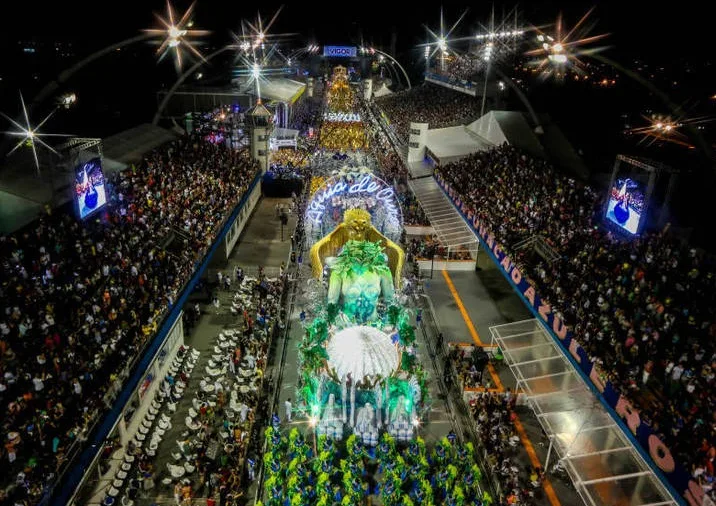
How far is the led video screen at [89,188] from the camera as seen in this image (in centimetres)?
2148

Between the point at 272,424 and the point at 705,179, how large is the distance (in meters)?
22.4

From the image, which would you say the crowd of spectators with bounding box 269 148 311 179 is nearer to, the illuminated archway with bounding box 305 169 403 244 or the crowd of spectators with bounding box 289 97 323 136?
the crowd of spectators with bounding box 289 97 323 136

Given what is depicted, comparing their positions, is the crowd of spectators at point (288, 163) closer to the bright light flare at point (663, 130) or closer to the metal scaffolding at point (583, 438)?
the bright light flare at point (663, 130)

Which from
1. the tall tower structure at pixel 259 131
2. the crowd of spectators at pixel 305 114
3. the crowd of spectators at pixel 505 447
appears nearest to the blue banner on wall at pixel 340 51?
the crowd of spectators at pixel 305 114

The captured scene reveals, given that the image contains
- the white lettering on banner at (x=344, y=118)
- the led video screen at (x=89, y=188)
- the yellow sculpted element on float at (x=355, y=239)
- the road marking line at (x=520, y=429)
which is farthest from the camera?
the white lettering on banner at (x=344, y=118)

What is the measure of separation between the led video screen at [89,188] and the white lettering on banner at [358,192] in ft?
29.6

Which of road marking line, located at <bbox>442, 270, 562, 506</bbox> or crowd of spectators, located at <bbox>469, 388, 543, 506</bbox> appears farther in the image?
road marking line, located at <bbox>442, 270, 562, 506</bbox>

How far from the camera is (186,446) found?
17094mm

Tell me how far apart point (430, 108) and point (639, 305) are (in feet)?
164

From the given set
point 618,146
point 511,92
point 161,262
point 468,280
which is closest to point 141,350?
point 161,262

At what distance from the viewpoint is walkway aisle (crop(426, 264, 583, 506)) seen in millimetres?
17281

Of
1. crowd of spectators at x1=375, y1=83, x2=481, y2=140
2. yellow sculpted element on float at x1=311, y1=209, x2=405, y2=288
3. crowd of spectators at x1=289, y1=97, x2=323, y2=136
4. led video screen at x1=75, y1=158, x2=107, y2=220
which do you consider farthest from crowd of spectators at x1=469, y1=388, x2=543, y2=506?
crowd of spectators at x1=289, y1=97, x2=323, y2=136

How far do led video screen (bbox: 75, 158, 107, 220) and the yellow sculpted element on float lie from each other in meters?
9.30

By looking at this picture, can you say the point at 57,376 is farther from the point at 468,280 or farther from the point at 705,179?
the point at 705,179
